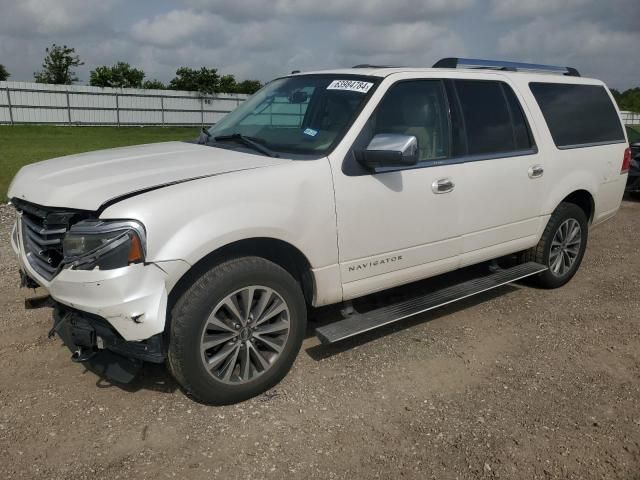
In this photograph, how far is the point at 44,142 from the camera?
19.8m

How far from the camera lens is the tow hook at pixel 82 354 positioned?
311cm

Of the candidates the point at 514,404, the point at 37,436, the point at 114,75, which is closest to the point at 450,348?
the point at 514,404

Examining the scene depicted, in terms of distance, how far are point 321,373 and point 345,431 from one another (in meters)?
0.67

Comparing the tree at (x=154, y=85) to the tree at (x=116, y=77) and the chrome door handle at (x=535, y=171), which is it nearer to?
the tree at (x=116, y=77)

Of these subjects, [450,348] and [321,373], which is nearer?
[321,373]

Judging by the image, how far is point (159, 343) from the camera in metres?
3.00

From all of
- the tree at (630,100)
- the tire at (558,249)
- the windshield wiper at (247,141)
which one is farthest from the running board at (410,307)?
the tree at (630,100)

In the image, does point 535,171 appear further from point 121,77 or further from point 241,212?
point 121,77

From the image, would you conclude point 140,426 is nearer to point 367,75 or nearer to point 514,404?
point 514,404

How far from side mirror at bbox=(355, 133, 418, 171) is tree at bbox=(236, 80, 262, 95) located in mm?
40620

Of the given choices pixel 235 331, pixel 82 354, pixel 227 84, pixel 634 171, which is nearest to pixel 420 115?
pixel 235 331

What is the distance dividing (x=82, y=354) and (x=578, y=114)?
4.78 meters

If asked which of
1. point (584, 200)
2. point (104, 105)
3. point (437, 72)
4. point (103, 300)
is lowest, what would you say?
point (103, 300)

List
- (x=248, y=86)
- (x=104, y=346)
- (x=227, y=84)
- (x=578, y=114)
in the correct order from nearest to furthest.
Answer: (x=104, y=346) → (x=578, y=114) → (x=227, y=84) → (x=248, y=86)
